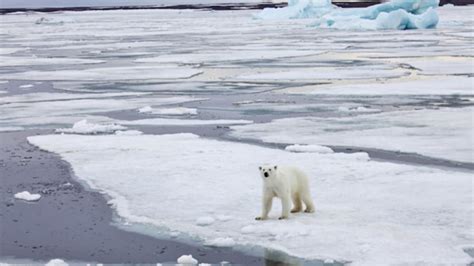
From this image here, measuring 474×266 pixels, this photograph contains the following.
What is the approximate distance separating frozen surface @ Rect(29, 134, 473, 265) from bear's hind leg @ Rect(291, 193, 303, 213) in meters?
0.09

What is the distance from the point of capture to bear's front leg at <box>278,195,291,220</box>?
165 inches

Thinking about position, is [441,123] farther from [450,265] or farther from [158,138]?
[450,265]

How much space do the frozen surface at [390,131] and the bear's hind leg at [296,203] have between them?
1978mm

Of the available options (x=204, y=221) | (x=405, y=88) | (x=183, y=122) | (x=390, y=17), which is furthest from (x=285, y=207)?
(x=390, y=17)

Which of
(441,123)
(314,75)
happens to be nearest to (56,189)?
(441,123)

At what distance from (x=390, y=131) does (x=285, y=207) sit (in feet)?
10.7

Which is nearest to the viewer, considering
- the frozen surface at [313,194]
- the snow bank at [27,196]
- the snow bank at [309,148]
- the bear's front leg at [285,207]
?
the frozen surface at [313,194]

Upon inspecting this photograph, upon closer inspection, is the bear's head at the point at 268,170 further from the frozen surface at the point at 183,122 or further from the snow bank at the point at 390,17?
the snow bank at the point at 390,17

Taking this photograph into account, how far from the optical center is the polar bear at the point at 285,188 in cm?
409

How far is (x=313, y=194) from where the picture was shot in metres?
4.88

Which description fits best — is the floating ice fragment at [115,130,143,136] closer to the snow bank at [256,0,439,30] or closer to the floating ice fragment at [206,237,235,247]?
the floating ice fragment at [206,237,235,247]

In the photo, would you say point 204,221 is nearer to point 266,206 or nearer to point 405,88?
point 266,206

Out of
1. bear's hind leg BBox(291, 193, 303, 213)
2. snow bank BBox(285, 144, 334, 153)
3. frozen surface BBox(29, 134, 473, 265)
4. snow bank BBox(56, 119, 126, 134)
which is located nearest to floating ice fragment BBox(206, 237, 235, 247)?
frozen surface BBox(29, 134, 473, 265)

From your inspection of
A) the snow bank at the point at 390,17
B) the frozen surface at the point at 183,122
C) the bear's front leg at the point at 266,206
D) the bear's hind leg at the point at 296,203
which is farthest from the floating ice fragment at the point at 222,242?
the snow bank at the point at 390,17
